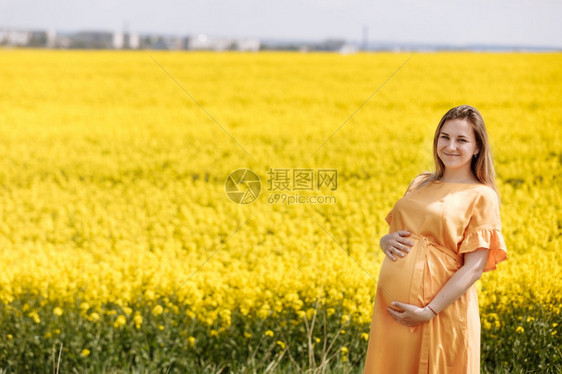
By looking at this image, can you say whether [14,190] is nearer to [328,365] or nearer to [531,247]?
[328,365]

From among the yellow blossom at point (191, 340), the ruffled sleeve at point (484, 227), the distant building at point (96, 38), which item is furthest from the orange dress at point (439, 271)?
the distant building at point (96, 38)

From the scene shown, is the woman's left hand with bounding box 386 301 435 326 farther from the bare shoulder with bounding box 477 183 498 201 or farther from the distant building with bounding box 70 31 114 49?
the distant building with bounding box 70 31 114 49

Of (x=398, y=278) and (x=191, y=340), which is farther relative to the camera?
Answer: (x=191, y=340)

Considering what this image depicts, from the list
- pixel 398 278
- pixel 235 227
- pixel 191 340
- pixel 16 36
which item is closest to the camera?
pixel 398 278

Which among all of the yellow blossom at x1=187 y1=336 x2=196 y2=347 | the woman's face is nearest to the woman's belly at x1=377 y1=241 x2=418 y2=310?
the woman's face

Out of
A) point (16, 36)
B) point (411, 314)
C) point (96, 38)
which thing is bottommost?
point (411, 314)

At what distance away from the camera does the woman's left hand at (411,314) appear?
1887mm

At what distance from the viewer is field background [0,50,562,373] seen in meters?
3.16

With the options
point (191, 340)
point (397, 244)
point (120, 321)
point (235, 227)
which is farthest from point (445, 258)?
point (235, 227)

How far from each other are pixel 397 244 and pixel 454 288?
225 millimetres

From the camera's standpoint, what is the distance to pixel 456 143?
1.91 meters

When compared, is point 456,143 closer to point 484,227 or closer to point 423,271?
point 484,227

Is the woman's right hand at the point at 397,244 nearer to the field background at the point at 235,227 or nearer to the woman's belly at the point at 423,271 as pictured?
the woman's belly at the point at 423,271

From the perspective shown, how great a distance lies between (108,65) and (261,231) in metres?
13.5
